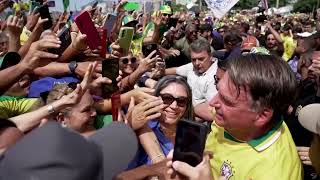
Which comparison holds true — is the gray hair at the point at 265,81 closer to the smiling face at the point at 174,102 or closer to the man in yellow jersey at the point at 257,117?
the man in yellow jersey at the point at 257,117

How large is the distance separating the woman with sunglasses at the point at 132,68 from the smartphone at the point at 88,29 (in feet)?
1.43

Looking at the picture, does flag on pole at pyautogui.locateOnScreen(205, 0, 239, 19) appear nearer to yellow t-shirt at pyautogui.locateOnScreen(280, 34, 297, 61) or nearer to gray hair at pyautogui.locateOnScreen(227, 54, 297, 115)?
yellow t-shirt at pyautogui.locateOnScreen(280, 34, 297, 61)

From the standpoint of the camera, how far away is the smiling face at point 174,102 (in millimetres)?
3018

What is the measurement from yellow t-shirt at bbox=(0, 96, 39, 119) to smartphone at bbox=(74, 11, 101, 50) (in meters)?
0.64

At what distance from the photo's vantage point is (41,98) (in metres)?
3.33

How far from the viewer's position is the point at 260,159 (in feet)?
6.65

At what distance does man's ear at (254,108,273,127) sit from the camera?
2.04m

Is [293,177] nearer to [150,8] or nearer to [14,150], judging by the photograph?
[14,150]

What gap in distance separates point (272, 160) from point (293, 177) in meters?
0.11

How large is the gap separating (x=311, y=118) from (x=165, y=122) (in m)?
1.13

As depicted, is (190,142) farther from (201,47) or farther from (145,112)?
(201,47)

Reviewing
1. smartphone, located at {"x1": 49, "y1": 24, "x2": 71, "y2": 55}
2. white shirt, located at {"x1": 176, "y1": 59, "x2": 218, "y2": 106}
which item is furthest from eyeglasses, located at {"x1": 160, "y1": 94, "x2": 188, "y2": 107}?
white shirt, located at {"x1": 176, "y1": 59, "x2": 218, "y2": 106}

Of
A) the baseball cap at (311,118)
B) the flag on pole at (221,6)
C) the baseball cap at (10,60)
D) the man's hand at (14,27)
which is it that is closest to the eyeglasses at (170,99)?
the baseball cap at (311,118)

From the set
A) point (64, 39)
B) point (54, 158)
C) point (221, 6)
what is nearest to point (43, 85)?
point (64, 39)
